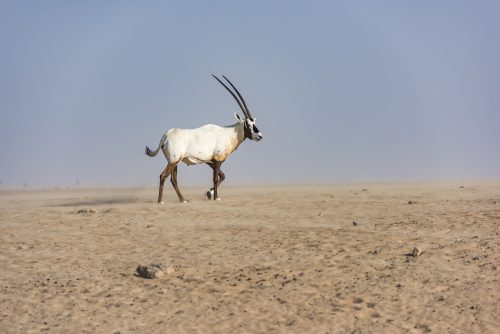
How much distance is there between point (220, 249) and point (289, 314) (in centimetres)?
377

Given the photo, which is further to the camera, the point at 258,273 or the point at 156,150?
the point at 156,150

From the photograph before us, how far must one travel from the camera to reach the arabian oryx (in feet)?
63.3

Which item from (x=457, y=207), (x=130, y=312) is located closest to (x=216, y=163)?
(x=457, y=207)

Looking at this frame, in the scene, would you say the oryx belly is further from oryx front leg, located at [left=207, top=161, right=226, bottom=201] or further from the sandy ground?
the sandy ground

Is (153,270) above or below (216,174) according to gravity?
below

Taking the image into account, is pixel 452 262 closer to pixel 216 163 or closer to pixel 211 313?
pixel 211 313

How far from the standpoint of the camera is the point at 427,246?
11797 mm

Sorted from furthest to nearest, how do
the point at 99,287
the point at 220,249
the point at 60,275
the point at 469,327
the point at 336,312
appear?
1. the point at 220,249
2. the point at 60,275
3. the point at 99,287
4. the point at 336,312
5. the point at 469,327

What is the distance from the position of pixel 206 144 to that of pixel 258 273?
9.50 metres

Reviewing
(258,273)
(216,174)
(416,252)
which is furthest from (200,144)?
(416,252)

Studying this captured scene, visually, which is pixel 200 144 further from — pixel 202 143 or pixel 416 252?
pixel 416 252

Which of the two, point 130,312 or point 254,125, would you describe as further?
point 254,125

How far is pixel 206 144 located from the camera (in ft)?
65.1

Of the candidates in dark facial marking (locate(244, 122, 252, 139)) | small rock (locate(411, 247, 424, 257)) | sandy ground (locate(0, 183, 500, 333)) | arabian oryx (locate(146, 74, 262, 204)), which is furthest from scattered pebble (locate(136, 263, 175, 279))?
dark facial marking (locate(244, 122, 252, 139))
